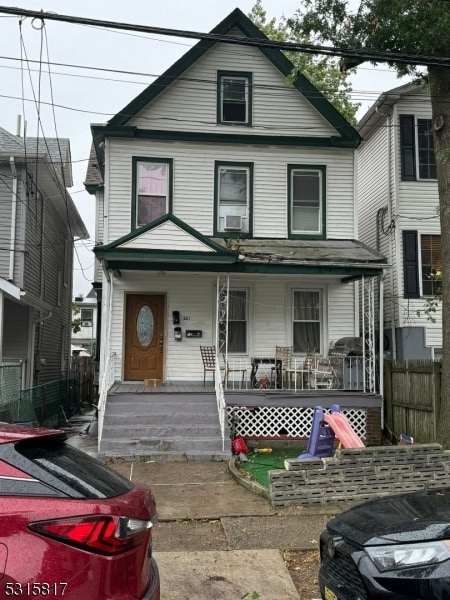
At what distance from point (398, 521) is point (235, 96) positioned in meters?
12.6

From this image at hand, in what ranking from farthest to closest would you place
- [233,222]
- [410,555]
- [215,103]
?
[215,103] → [233,222] → [410,555]

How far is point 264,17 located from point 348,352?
21262 mm

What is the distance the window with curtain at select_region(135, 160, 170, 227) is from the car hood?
10.5m

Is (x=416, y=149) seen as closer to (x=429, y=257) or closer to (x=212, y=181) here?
(x=429, y=257)

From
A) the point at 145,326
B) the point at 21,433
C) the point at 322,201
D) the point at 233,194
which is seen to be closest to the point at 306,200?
the point at 322,201

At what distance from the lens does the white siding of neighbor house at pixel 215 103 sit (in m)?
13.9

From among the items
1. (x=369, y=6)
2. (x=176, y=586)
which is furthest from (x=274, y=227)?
(x=176, y=586)

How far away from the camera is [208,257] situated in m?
11.6

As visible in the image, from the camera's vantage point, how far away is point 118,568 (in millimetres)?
2750

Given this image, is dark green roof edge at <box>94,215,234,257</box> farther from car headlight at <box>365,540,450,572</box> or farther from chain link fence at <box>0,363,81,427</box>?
car headlight at <box>365,540,450,572</box>

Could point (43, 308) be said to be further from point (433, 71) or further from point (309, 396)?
point (433, 71)

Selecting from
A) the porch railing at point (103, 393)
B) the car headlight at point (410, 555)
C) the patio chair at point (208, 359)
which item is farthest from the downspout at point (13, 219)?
the car headlight at point (410, 555)

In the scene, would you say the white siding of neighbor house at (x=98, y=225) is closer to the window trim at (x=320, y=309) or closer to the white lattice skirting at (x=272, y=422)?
the window trim at (x=320, y=309)

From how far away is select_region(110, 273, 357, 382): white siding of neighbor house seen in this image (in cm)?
1336
